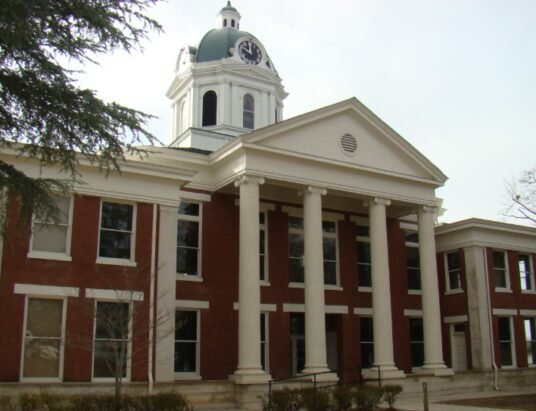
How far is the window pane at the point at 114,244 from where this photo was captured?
2311 centimetres

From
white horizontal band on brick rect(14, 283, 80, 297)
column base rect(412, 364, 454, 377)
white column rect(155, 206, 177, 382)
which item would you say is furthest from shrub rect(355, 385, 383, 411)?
white horizontal band on brick rect(14, 283, 80, 297)

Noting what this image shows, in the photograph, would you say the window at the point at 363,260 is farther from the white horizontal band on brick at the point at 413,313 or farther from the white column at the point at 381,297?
the white column at the point at 381,297

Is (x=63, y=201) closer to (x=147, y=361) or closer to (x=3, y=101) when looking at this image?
(x=147, y=361)

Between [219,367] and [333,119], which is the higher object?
[333,119]

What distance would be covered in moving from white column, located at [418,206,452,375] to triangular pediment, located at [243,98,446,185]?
6.78 ft

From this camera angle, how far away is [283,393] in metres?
18.4

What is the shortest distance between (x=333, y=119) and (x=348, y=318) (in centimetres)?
896

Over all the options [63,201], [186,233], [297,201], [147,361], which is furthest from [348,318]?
[63,201]

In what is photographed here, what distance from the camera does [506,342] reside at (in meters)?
32.8

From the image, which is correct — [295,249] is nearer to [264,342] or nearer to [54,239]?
[264,342]

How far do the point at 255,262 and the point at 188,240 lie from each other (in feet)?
11.4

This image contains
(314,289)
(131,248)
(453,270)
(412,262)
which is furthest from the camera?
(412,262)

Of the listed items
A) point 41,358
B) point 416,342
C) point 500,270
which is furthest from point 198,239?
point 500,270

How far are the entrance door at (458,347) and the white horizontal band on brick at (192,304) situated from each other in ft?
44.8
